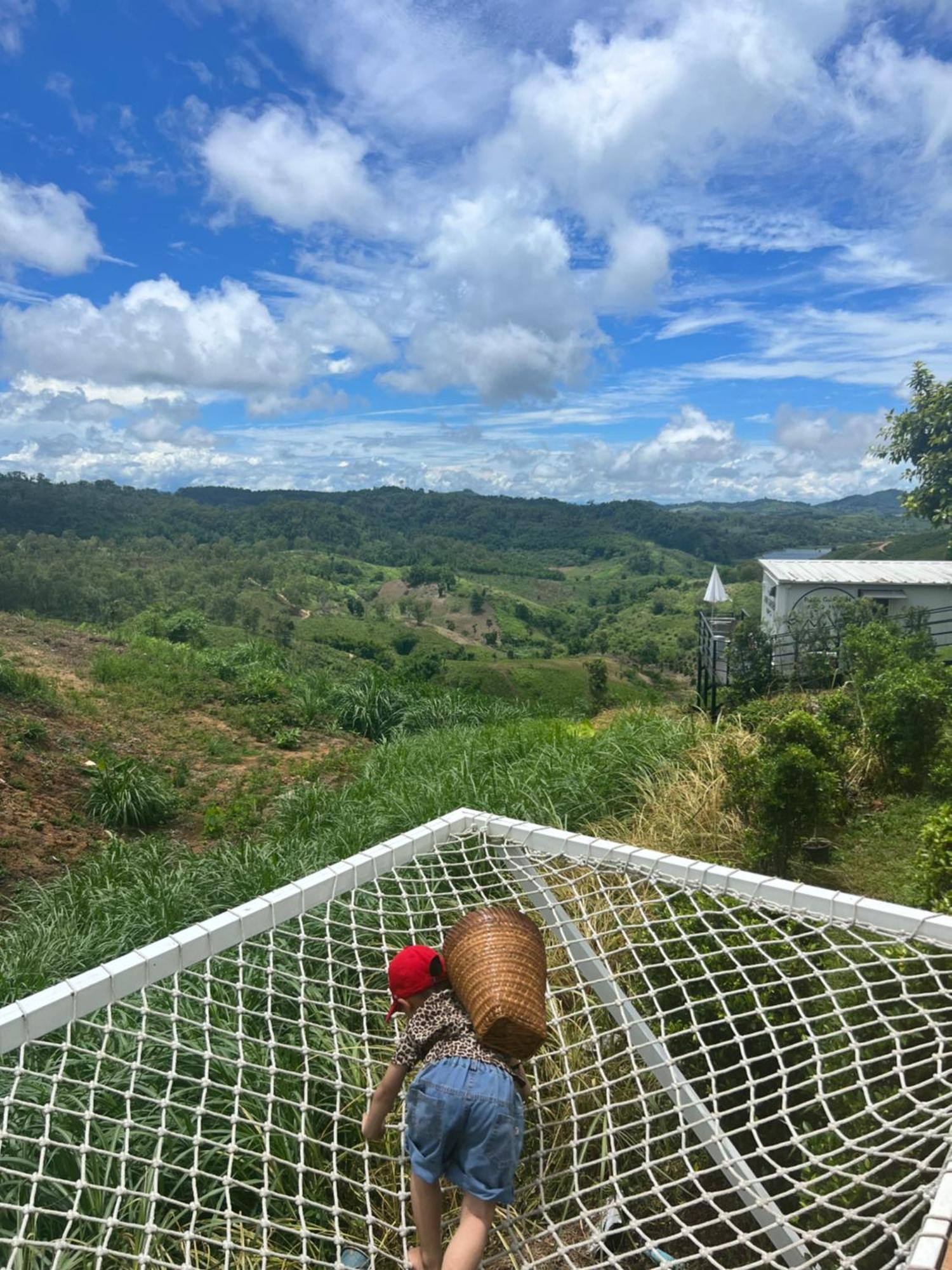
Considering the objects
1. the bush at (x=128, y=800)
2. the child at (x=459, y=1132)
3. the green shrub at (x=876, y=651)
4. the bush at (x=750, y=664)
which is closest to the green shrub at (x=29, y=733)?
the bush at (x=128, y=800)

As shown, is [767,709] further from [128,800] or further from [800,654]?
[128,800]

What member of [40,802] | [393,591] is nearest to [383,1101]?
[40,802]

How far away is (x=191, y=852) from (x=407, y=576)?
6265 cm

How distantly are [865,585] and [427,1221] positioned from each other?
12731 mm

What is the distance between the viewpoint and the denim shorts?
1559 mm

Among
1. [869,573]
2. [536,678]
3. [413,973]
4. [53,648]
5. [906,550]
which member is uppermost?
[906,550]

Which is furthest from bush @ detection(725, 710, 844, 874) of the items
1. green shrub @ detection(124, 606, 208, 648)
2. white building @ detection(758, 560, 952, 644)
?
green shrub @ detection(124, 606, 208, 648)

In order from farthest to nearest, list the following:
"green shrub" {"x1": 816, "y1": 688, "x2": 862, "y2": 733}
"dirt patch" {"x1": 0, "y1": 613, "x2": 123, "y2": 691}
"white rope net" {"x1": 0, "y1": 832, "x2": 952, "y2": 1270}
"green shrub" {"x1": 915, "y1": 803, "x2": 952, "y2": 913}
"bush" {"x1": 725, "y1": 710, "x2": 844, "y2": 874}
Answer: "dirt patch" {"x1": 0, "y1": 613, "x2": 123, "y2": 691} → "green shrub" {"x1": 816, "y1": 688, "x2": 862, "y2": 733} → "bush" {"x1": 725, "y1": 710, "x2": 844, "y2": 874} → "green shrub" {"x1": 915, "y1": 803, "x2": 952, "y2": 913} → "white rope net" {"x1": 0, "y1": 832, "x2": 952, "y2": 1270}

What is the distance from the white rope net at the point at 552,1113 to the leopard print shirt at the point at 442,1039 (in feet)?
0.95

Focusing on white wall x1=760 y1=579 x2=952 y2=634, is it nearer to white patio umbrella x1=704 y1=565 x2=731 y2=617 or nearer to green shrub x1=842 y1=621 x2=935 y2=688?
white patio umbrella x1=704 y1=565 x2=731 y2=617

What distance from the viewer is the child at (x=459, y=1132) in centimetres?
156

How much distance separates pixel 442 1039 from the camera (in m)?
1.67

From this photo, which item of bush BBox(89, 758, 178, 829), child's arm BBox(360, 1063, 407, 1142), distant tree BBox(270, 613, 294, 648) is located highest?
child's arm BBox(360, 1063, 407, 1142)

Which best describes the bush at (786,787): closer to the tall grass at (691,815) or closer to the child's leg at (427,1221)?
the tall grass at (691,815)
